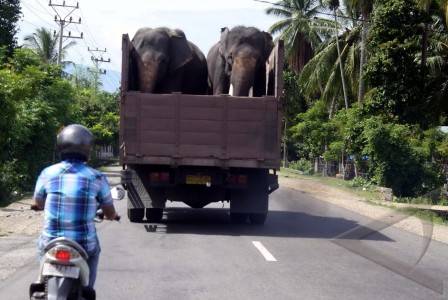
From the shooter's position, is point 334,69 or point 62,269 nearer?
point 62,269

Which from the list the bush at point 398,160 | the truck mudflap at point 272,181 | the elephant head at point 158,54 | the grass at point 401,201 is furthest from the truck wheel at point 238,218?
the bush at point 398,160

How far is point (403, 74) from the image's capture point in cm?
2719

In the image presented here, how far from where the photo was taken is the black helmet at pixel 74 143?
5.28 m

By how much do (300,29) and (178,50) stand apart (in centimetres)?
3158

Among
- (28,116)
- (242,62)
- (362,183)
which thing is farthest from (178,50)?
(362,183)

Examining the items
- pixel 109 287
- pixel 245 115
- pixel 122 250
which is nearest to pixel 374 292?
pixel 109 287

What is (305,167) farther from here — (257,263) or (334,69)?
(257,263)

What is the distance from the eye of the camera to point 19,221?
14703mm

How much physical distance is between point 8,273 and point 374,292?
448 cm

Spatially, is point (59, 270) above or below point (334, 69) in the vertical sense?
below

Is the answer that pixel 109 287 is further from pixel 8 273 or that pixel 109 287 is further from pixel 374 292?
pixel 374 292

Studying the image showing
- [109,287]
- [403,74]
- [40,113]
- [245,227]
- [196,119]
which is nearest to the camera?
[109,287]

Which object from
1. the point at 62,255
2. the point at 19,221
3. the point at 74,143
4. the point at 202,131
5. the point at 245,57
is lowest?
the point at 19,221

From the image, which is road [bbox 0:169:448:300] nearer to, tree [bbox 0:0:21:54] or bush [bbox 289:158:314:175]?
tree [bbox 0:0:21:54]
